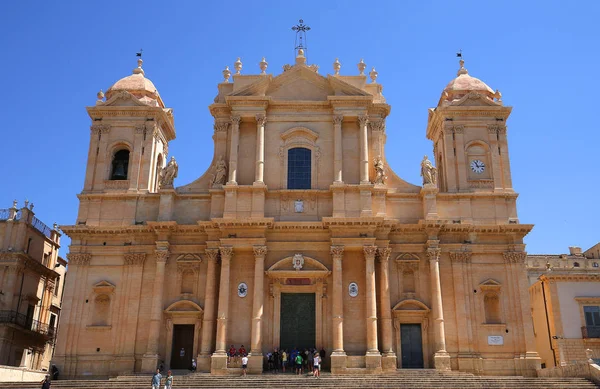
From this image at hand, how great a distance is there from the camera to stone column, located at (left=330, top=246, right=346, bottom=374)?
2617 cm

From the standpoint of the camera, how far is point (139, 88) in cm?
3253

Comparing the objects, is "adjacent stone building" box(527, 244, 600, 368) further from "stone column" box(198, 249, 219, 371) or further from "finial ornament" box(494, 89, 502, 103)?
"stone column" box(198, 249, 219, 371)

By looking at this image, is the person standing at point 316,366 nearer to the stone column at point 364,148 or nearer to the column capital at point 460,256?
the column capital at point 460,256

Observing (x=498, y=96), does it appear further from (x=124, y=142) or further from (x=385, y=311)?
(x=124, y=142)

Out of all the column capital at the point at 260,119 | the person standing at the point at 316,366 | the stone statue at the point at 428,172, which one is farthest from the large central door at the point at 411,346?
the column capital at the point at 260,119

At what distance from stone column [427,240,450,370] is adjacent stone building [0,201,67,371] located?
21.6 meters

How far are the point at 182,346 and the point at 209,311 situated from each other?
7.10ft

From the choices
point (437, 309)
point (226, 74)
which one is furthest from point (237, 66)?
point (437, 309)

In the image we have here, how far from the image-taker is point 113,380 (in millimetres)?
24438

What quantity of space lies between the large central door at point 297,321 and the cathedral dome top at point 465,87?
13.0 metres

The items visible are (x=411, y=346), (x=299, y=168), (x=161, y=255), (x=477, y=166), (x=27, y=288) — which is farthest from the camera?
(x=27, y=288)

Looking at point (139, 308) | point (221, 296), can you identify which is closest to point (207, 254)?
point (221, 296)

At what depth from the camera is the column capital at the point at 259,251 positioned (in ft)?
91.5

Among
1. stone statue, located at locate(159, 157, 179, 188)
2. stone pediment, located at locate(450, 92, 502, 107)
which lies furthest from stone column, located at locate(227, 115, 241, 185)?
stone pediment, located at locate(450, 92, 502, 107)
